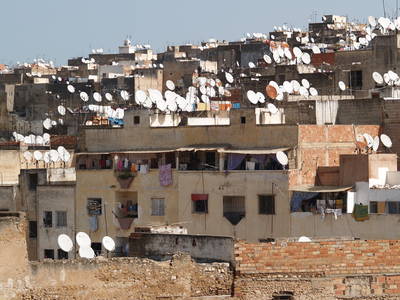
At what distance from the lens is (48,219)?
49062 millimetres

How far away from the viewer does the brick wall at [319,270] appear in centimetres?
3278

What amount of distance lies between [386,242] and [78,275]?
6418 mm

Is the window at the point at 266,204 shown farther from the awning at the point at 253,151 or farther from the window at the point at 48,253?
the window at the point at 48,253

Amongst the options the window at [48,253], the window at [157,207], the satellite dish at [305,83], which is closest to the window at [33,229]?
the window at [48,253]

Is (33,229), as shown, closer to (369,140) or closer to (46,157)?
(46,157)

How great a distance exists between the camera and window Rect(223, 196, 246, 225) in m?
43.8

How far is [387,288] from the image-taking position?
33156 mm

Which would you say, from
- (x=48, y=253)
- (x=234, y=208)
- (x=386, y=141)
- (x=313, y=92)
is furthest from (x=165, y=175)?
(x=313, y=92)

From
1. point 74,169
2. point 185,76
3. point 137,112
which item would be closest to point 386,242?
point 137,112

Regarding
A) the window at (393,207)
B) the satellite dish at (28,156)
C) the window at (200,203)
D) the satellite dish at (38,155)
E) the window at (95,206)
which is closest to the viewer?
the window at (393,207)

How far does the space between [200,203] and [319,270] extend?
1216 cm

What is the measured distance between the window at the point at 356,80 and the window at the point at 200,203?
673 inches

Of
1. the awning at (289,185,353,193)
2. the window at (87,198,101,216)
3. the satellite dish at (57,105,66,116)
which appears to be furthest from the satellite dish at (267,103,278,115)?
the satellite dish at (57,105,66,116)

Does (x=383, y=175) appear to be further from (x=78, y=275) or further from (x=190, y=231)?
(x=78, y=275)
